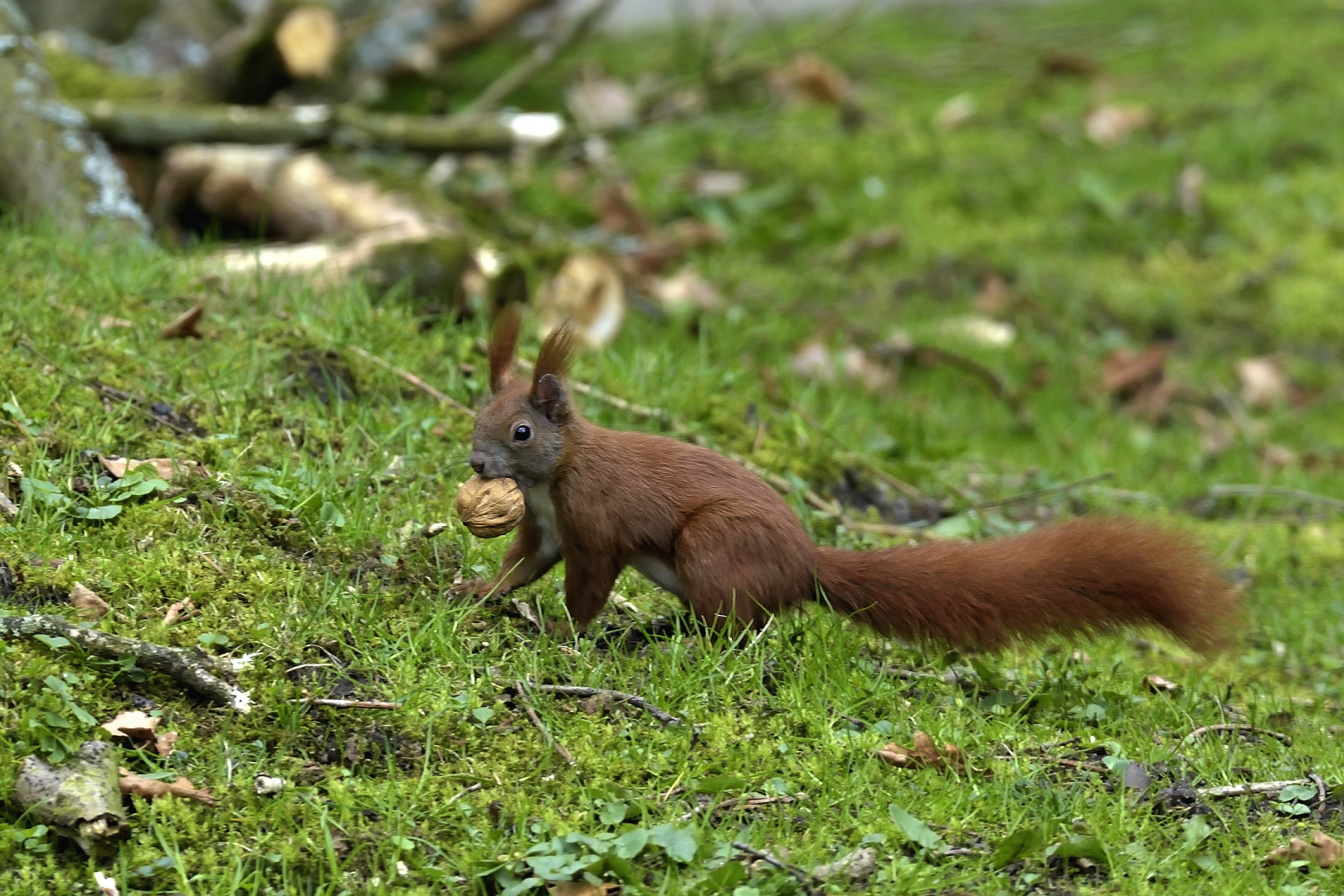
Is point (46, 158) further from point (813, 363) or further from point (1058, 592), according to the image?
point (1058, 592)

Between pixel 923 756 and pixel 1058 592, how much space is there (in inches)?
19.5

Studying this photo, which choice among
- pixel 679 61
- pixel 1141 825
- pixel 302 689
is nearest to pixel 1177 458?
pixel 1141 825

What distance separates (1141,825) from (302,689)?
5.04 feet

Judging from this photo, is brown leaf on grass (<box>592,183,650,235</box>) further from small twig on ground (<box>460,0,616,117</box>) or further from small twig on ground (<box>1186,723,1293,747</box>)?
small twig on ground (<box>1186,723,1293,747</box>)

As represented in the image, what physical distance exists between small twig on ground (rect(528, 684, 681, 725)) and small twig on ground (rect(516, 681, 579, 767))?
0.08ft

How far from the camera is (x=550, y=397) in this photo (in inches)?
119

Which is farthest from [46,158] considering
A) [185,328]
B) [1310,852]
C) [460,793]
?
[1310,852]

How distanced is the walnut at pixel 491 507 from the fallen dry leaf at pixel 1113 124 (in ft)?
19.1

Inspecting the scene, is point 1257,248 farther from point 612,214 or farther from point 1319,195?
point 612,214

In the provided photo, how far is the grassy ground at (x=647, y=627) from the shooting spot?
2.51 metres

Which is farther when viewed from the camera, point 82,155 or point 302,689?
point 82,155

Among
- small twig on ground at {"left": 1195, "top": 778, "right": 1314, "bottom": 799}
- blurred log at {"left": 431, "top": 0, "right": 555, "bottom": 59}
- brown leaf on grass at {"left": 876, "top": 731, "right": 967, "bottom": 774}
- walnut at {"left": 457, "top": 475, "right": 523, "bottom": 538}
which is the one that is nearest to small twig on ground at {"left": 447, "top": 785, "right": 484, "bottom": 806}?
walnut at {"left": 457, "top": 475, "right": 523, "bottom": 538}

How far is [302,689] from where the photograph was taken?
9.04ft

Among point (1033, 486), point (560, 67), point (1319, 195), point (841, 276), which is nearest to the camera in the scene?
point (1033, 486)
